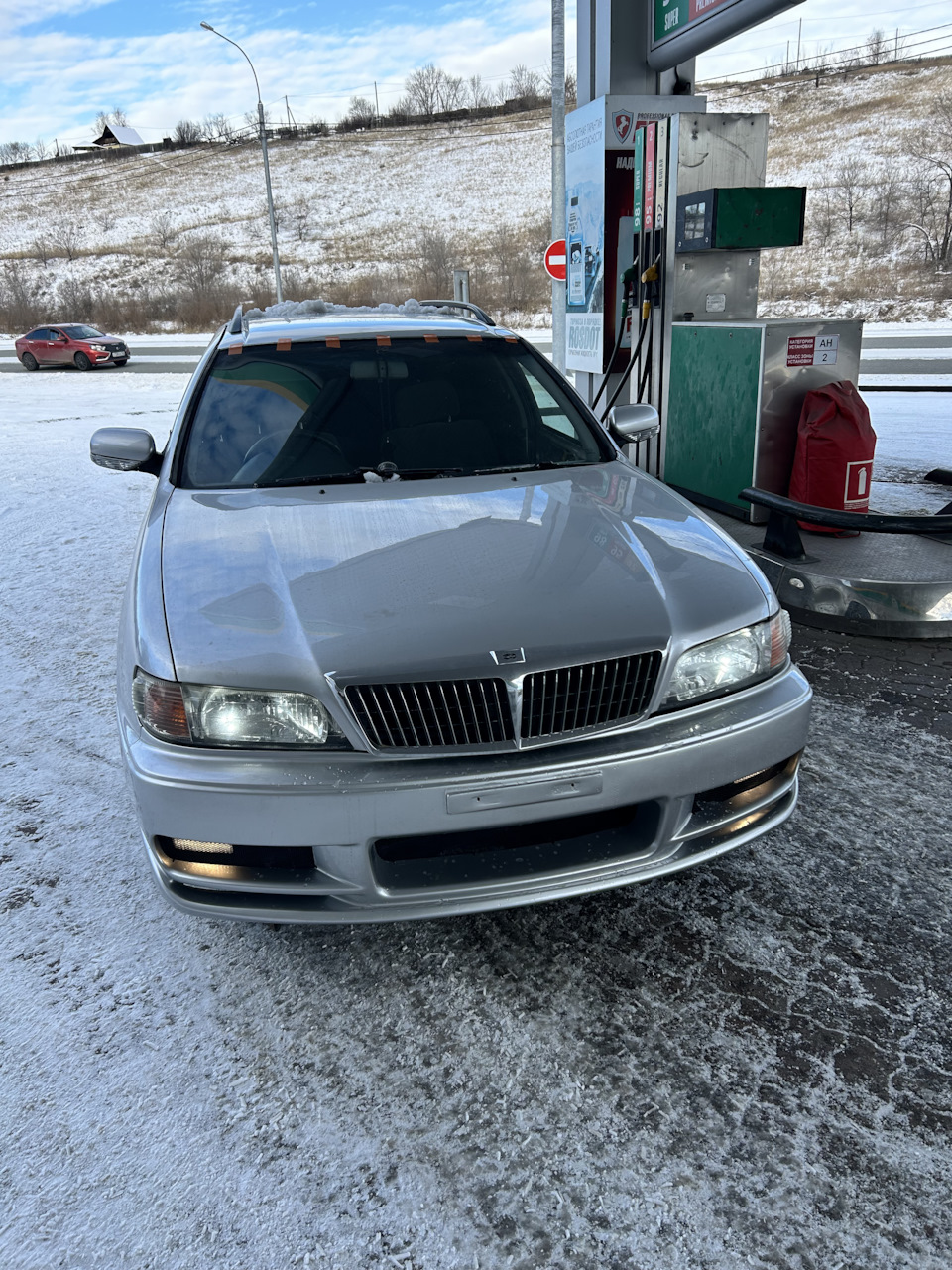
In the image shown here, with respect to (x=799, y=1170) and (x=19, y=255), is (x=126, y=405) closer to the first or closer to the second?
(x=799, y=1170)

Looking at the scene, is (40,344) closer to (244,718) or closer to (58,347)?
(58,347)

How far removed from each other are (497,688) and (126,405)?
14043 millimetres

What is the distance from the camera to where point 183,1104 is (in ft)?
6.48

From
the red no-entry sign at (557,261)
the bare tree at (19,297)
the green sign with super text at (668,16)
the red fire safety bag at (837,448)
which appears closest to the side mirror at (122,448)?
the red fire safety bag at (837,448)

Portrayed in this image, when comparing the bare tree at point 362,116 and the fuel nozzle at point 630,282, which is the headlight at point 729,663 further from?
the bare tree at point 362,116

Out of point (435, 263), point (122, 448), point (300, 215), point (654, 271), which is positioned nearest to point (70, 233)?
point (300, 215)

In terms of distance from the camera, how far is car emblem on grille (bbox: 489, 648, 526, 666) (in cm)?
205

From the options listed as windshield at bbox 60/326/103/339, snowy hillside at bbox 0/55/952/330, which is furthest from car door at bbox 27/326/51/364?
snowy hillside at bbox 0/55/952/330

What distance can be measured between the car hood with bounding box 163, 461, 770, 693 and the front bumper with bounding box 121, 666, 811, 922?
0.20 meters

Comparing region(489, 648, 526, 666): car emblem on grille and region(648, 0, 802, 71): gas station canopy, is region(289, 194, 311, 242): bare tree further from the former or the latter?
region(489, 648, 526, 666): car emblem on grille

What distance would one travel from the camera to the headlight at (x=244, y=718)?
6.77 feet

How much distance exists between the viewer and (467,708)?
6.71 ft

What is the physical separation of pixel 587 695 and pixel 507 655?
216mm

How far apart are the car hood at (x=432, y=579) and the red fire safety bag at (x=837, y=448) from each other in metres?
2.50
